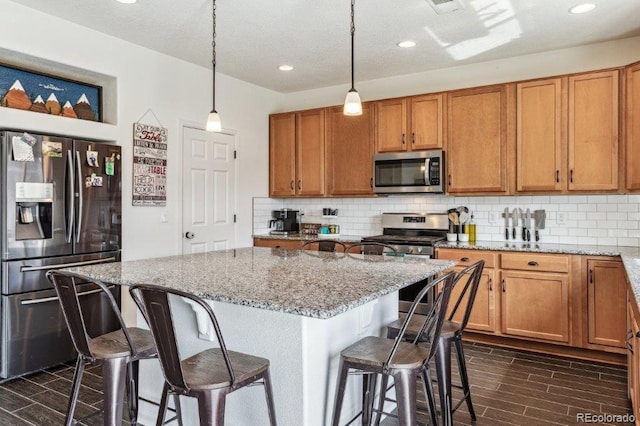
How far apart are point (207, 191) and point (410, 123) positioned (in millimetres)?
2207

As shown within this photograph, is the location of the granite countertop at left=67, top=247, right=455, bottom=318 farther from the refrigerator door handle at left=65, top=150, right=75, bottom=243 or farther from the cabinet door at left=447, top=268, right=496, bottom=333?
the cabinet door at left=447, top=268, right=496, bottom=333

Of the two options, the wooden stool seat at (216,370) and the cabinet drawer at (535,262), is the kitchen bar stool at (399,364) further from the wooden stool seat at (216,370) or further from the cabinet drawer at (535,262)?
the cabinet drawer at (535,262)

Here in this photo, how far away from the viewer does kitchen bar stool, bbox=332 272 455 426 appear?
177cm

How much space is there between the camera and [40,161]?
3250 millimetres

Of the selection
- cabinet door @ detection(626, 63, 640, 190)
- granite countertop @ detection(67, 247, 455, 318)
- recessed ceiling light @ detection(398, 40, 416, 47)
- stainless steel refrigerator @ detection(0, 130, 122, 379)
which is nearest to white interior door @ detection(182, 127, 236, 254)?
stainless steel refrigerator @ detection(0, 130, 122, 379)

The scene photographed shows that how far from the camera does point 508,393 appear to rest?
9.70 feet

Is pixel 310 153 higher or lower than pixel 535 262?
higher

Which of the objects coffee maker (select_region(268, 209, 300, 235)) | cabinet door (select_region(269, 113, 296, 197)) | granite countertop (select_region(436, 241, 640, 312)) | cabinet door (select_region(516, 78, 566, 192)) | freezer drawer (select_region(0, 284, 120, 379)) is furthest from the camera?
coffee maker (select_region(268, 209, 300, 235))

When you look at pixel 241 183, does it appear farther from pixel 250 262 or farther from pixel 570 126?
pixel 570 126

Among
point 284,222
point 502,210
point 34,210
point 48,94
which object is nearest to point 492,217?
point 502,210

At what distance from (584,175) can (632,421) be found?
1.97 meters

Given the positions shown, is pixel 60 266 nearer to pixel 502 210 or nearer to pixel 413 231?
pixel 413 231

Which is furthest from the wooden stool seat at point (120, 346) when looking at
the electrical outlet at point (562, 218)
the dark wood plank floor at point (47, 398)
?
the electrical outlet at point (562, 218)

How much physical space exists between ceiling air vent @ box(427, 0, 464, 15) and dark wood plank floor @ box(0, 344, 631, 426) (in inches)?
103
